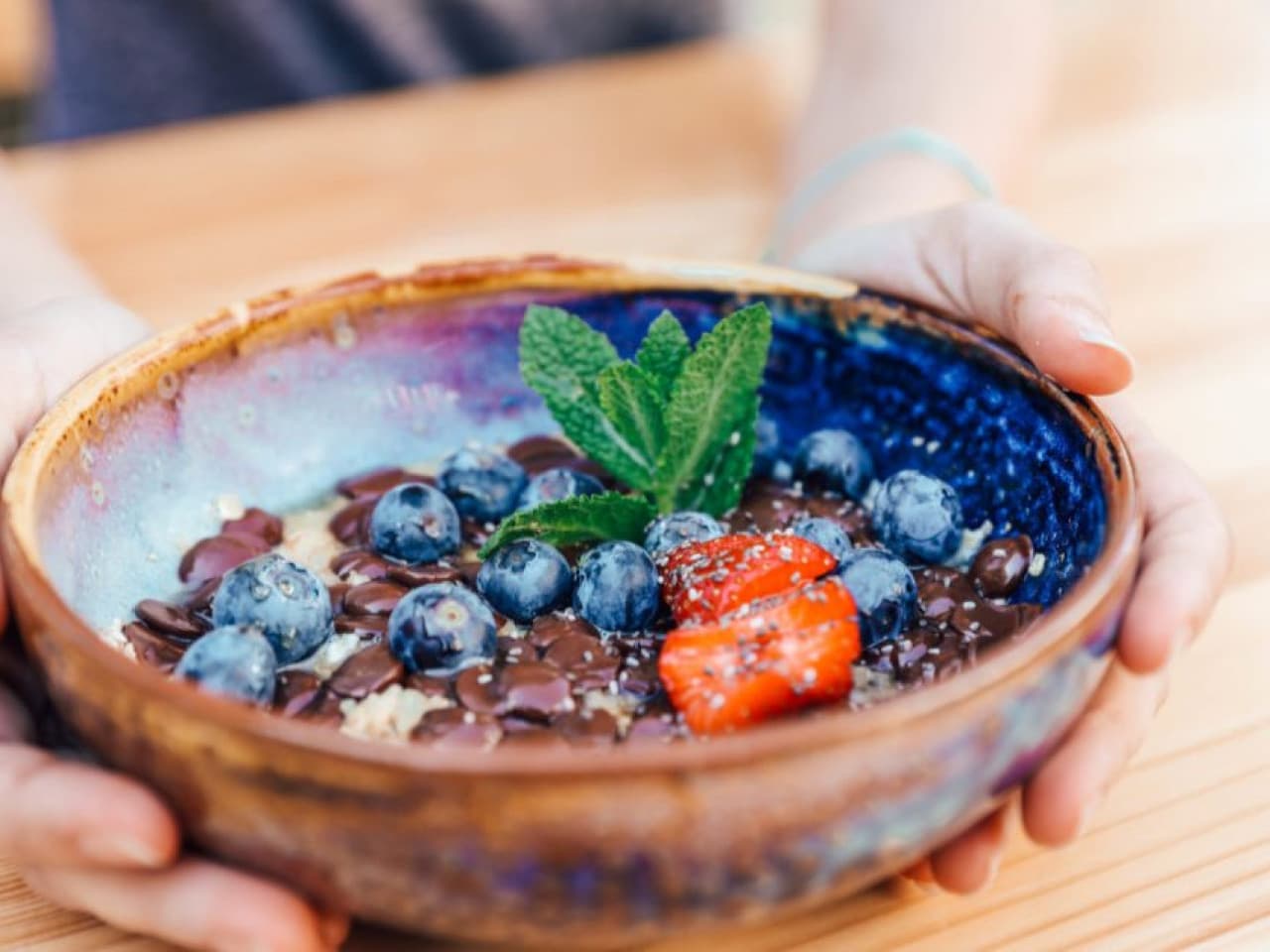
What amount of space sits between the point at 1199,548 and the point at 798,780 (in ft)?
1.14

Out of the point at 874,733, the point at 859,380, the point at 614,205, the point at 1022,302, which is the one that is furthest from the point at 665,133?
the point at 874,733

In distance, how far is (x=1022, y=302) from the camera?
3.02 ft

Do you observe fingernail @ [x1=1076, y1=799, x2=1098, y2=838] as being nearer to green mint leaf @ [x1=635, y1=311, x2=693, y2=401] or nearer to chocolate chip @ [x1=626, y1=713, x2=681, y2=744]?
chocolate chip @ [x1=626, y1=713, x2=681, y2=744]

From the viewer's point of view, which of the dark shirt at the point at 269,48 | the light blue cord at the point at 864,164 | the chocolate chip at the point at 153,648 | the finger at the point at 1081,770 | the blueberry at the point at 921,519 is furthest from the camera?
the dark shirt at the point at 269,48

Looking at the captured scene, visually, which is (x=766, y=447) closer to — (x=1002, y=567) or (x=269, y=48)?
(x=1002, y=567)

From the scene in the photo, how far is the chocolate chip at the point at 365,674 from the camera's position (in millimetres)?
804

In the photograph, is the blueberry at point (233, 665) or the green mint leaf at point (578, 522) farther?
the green mint leaf at point (578, 522)

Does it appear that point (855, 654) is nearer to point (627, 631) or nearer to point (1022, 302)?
point (627, 631)

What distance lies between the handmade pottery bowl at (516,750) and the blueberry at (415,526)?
143mm

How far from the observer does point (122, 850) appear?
2.15 feet

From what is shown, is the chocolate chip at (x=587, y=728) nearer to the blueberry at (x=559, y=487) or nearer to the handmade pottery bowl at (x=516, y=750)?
the handmade pottery bowl at (x=516, y=750)

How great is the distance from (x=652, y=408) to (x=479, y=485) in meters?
0.15

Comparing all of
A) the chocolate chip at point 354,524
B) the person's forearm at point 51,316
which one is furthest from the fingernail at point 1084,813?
the person's forearm at point 51,316

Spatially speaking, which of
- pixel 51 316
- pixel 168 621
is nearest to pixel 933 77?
pixel 51 316
